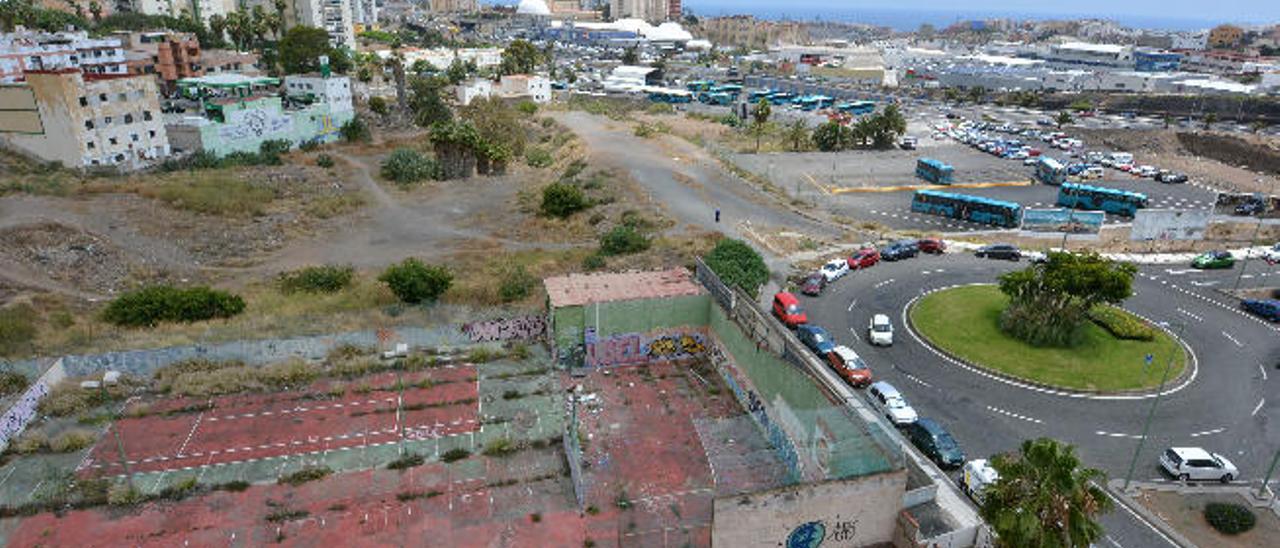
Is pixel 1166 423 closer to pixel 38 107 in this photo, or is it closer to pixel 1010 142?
pixel 1010 142

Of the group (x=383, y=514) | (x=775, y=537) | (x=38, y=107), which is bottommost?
(x=383, y=514)

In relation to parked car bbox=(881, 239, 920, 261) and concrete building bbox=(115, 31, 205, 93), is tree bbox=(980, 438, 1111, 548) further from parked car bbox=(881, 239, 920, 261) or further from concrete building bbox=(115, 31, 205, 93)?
concrete building bbox=(115, 31, 205, 93)

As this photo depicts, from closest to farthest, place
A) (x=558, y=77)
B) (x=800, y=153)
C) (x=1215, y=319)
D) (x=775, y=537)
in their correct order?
(x=775, y=537)
(x=1215, y=319)
(x=800, y=153)
(x=558, y=77)

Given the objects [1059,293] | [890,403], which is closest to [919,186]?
[1059,293]

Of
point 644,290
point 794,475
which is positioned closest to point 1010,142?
point 644,290

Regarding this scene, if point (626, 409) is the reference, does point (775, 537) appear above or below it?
above

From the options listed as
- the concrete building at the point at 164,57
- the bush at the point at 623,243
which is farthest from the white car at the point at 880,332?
the concrete building at the point at 164,57

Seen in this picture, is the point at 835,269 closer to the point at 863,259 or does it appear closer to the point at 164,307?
the point at 863,259
